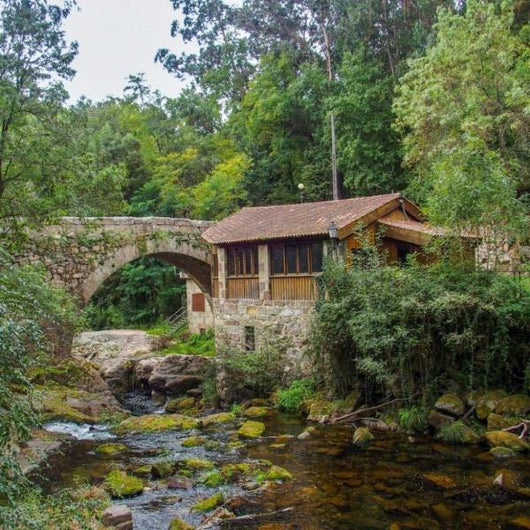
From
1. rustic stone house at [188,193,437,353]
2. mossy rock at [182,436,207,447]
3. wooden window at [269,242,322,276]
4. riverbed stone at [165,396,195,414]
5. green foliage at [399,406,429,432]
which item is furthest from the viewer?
riverbed stone at [165,396,195,414]

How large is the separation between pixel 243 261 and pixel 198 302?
29.8 ft

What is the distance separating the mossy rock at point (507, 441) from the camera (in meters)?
9.96

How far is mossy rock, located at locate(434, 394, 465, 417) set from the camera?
37.8 feet

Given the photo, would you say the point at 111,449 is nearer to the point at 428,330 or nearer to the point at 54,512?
the point at 54,512

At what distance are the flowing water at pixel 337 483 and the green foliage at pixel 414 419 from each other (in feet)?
1.34

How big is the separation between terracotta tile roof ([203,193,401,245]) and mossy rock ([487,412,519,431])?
6.06 meters

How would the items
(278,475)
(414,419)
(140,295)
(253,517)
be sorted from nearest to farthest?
(253,517) → (278,475) → (414,419) → (140,295)

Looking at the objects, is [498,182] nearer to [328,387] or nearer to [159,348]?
[328,387]

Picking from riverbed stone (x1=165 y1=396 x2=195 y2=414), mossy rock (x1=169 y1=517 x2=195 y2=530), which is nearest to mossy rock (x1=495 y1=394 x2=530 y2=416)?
mossy rock (x1=169 y1=517 x2=195 y2=530)

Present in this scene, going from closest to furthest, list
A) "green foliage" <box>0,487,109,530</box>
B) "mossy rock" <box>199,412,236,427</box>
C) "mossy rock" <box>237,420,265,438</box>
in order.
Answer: "green foliage" <box>0,487,109,530</box> < "mossy rock" <box>237,420,265,438</box> < "mossy rock" <box>199,412,236,427</box>

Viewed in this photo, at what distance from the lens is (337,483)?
30.0ft

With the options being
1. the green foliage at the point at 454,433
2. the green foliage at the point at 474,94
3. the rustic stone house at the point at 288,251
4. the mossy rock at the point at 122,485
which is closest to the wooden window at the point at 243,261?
the rustic stone house at the point at 288,251

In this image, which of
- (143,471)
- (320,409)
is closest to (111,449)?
(143,471)

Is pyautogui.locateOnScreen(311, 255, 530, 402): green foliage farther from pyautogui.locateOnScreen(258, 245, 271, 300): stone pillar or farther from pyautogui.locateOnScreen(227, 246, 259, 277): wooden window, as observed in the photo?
pyautogui.locateOnScreen(227, 246, 259, 277): wooden window
